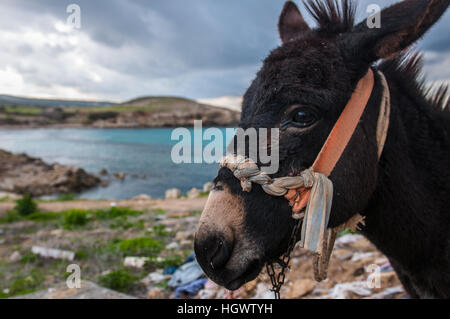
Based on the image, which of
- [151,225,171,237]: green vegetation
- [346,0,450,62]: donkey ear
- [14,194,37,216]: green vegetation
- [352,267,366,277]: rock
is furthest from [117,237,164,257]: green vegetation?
[14,194,37,216]: green vegetation

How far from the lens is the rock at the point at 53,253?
6766mm

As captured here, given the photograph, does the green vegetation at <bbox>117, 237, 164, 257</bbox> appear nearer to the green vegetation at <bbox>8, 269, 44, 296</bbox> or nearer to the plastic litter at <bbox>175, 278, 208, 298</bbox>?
the green vegetation at <bbox>8, 269, 44, 296</bbox>

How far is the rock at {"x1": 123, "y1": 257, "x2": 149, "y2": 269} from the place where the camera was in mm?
6066

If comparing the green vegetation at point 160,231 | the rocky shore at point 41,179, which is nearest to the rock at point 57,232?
the green vegetation at point 160,231

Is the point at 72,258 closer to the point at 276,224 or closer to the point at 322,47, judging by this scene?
the point at 276,224

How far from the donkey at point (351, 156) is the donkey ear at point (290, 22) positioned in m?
0.57

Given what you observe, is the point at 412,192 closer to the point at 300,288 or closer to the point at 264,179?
the point at 264,179

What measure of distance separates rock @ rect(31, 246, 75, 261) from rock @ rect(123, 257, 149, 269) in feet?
5.11

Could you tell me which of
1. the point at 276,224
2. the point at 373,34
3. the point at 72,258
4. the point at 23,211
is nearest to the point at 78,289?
the point at 72,258

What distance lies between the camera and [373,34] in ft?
5.91

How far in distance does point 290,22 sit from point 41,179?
3202 cm

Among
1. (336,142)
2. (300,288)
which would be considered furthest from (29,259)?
(336,142)
